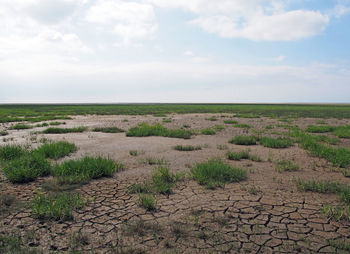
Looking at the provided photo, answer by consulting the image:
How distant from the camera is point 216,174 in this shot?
16.4 feet

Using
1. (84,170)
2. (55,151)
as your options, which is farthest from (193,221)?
(55,151)

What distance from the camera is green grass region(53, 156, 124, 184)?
187 inches

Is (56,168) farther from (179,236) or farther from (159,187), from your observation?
(179,236)

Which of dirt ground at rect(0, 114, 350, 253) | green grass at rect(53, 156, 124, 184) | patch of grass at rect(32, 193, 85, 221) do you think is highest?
green grass at rect(53, 156, 124, 184)

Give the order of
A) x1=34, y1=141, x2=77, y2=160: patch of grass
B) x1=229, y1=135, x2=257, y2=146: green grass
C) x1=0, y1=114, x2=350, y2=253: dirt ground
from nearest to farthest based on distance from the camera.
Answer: x1=0, y1=114, x2=350, y2=253: dirt ground
x1=34, y1=141, x2=77, y2=160: patch of grass
x1=229, y1=135, x2=257, y2=146: green grass

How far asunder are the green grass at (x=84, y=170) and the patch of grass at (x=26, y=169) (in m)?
0.30

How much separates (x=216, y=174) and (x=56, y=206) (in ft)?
10.2

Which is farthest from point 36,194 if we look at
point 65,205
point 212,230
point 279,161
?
point 279,161

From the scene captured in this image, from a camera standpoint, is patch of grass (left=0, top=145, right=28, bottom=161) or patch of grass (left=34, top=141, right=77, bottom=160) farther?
patch of grass (left=34, top=141, right=77, bottom=160)

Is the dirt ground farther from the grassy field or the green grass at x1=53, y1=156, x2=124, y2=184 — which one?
the grassy field

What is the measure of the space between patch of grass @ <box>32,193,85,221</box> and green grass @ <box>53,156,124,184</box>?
0.78 metres

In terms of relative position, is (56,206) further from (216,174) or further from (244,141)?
(244,141)

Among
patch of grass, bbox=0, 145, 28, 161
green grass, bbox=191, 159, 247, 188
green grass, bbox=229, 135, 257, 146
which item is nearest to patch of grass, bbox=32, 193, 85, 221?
green grass, bbox=191, 159, 247, 188

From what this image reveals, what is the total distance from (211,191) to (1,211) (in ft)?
11.1
